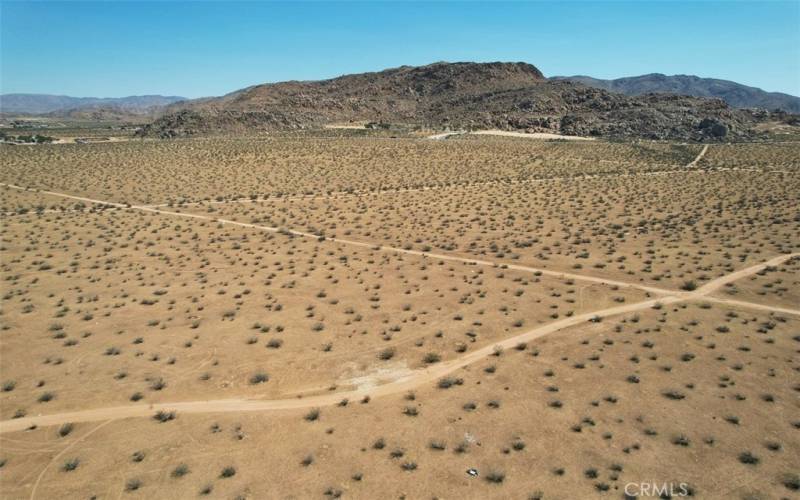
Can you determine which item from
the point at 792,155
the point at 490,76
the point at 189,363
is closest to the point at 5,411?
the point at 189,363

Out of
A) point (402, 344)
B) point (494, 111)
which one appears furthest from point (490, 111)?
point (402, 344)

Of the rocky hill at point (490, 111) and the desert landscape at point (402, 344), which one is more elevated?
the rocky hill at point (490, 111)
